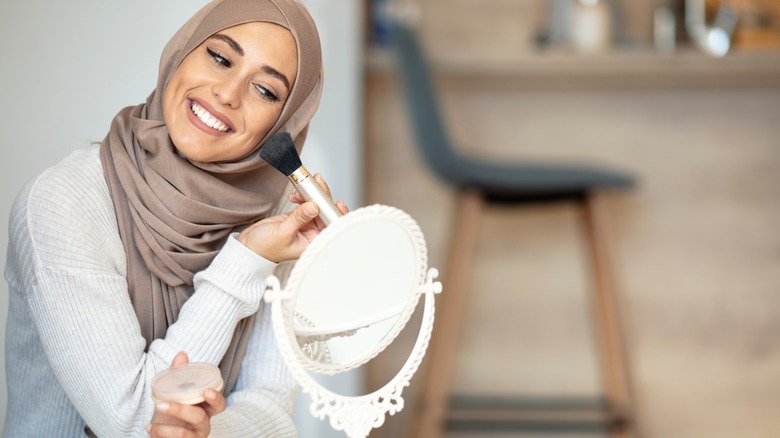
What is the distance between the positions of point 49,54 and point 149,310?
18cm

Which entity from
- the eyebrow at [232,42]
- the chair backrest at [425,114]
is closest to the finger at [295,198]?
the eyebrow at [232,42]

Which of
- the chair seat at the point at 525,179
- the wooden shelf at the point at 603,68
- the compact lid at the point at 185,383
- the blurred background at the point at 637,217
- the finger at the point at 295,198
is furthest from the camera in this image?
the blurred background at the point at 637,217

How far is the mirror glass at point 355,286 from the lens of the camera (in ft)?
1.59

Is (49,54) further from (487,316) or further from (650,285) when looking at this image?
(650,285)

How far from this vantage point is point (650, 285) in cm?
201

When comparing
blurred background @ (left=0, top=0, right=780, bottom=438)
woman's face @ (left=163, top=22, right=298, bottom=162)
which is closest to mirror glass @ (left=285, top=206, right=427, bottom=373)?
woman's face @ (left=163, top=22, right=298, bottom=162)

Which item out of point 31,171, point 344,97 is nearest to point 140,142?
point 31,171

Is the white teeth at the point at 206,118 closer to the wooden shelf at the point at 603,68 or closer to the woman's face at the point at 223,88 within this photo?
the woman's face at the point at 223,88

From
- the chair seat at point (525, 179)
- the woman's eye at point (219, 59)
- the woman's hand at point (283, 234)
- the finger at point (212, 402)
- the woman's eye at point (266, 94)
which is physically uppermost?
the chair seat at point (525, 179)

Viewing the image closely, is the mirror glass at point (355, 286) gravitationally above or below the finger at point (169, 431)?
above

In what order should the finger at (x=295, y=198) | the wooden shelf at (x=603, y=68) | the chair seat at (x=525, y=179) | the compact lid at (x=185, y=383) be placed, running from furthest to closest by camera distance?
the wooden shelf at (x=603, y=68) < the chair seat at (x=525, y=179) < the finger at (x=295, y=198) < the compact lid at (x=185, y=383)

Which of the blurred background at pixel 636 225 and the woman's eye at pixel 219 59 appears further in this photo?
the blurred background at pixel 636 225

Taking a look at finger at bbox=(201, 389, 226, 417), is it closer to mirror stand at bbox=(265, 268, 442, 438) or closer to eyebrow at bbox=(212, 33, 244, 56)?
mirror stand at bbox=(265, 268, 442, 438)

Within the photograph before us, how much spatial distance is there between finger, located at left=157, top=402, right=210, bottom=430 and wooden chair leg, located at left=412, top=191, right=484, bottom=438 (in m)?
1.18
